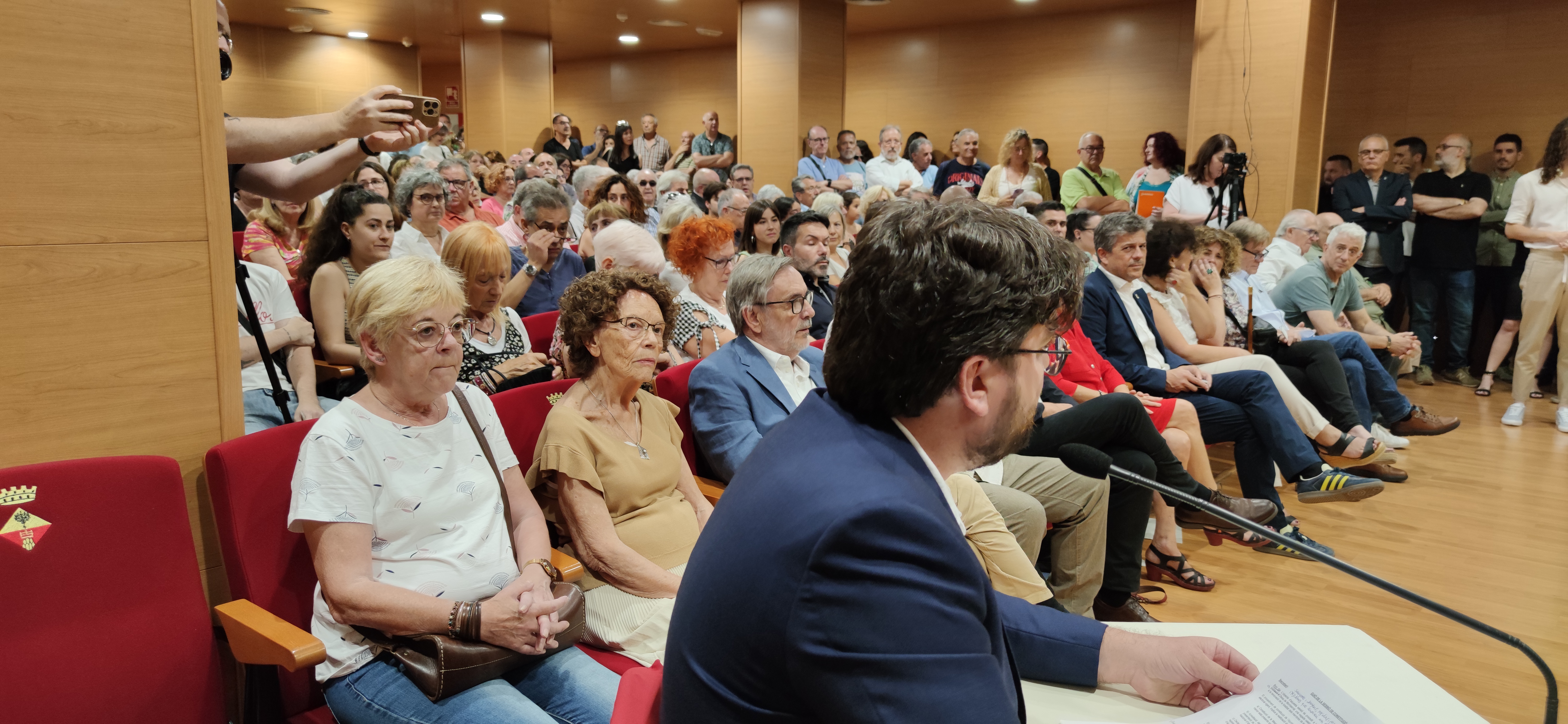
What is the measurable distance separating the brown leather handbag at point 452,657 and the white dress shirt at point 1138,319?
2.91 metres

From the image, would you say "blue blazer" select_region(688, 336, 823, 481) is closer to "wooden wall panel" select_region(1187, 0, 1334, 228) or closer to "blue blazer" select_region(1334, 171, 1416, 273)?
"wooden wall panel" select_region(1187, 0, 1334, 228)

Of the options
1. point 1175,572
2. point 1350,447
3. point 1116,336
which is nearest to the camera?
point 1175,572

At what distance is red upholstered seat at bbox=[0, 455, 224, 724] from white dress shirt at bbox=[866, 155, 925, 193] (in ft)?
24.6

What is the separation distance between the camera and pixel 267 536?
1784 millimetres

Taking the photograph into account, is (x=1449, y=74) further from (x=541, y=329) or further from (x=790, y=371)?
(x=541, y=329)

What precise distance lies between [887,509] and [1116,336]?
344cm

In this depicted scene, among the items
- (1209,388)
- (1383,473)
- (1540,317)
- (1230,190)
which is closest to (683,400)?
(1209,388)

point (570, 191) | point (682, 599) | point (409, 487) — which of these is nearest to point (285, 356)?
point (409, 487)

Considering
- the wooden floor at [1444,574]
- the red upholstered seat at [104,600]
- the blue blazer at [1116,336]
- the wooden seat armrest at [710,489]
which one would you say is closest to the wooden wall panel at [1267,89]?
the wooden floor at [1444,574]

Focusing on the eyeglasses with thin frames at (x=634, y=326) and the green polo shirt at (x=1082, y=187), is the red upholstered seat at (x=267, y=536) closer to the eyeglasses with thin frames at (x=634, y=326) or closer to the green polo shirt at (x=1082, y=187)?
the eyeglasses with thin frames at (x=634, y=326)

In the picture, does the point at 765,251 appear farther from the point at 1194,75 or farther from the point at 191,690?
the point at 1194,75

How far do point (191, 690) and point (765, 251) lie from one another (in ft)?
11.9

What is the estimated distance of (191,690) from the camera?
1.71 meters

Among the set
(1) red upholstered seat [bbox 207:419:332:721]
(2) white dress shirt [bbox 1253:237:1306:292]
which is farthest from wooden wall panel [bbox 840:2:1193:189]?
(1) red upholstered seat [bbox 207:419:332:721]
